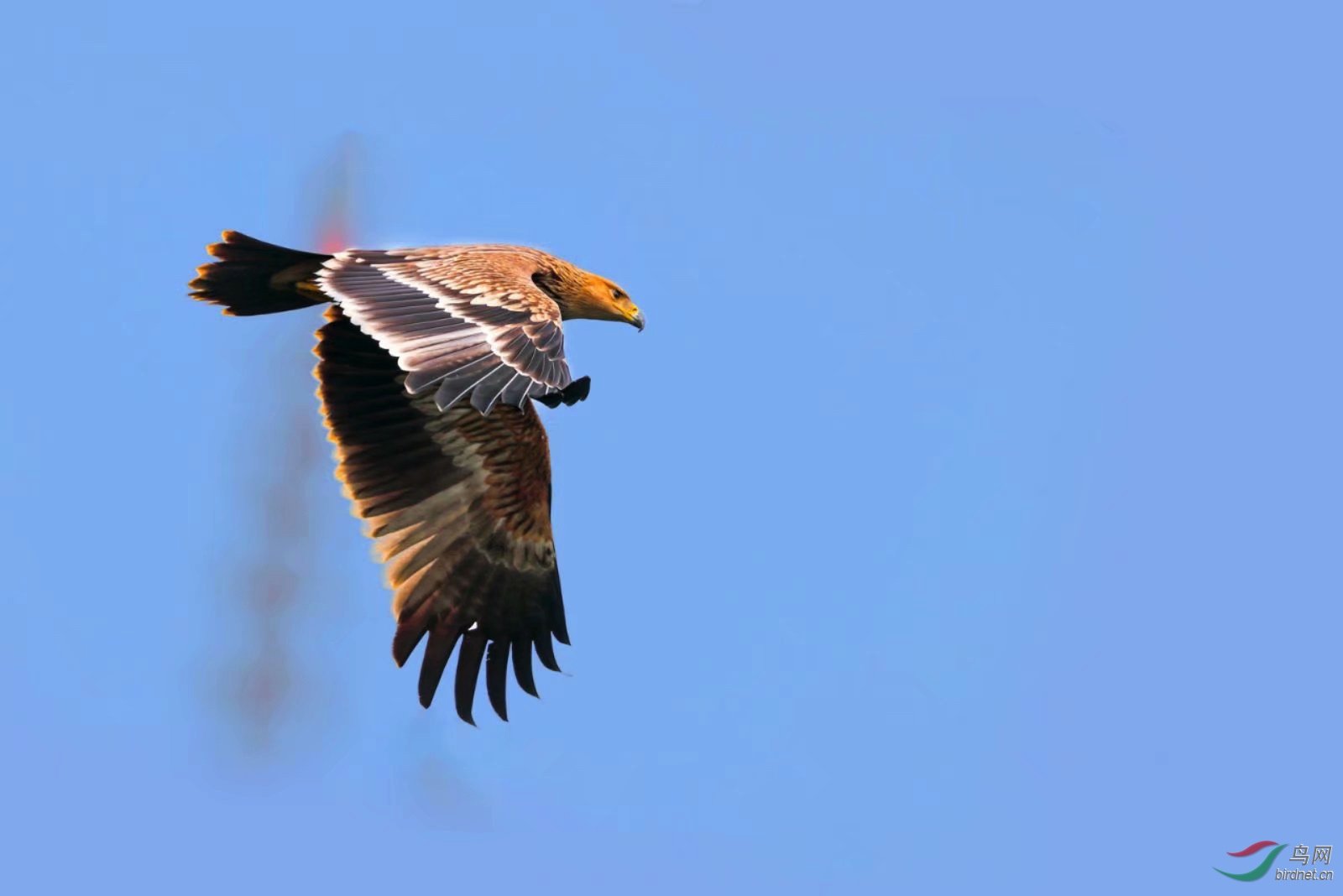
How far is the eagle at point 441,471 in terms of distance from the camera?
490 inches

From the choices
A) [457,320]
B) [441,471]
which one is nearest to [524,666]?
[441,471]

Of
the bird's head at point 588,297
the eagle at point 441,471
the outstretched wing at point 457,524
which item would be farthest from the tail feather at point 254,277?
the bird's head at point 588,297

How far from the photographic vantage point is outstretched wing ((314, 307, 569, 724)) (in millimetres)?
12922

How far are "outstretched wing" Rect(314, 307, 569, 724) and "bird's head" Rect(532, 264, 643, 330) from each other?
1.08m

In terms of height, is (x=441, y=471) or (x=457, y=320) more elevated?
(x=441, y=471)

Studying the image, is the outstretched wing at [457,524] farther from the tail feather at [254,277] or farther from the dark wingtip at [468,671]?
the tail feather at [254,277]

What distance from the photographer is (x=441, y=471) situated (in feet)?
43.1

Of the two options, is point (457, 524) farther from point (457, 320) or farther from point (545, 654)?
point (457, 320)

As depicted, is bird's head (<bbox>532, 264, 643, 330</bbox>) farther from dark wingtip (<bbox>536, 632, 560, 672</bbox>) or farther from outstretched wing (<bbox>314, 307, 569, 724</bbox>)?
dark wingtip (<bbox>536, 632, 560, 672</bbox>)

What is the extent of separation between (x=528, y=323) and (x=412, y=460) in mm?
2588

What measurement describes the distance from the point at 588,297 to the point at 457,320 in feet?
9.90

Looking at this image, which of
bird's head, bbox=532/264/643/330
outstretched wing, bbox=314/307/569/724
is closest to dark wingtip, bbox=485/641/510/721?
outstretched wing, bbox=314/307/569/724

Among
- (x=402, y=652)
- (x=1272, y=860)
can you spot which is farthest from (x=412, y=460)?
(x=1272, y=860)

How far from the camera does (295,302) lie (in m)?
12.8
